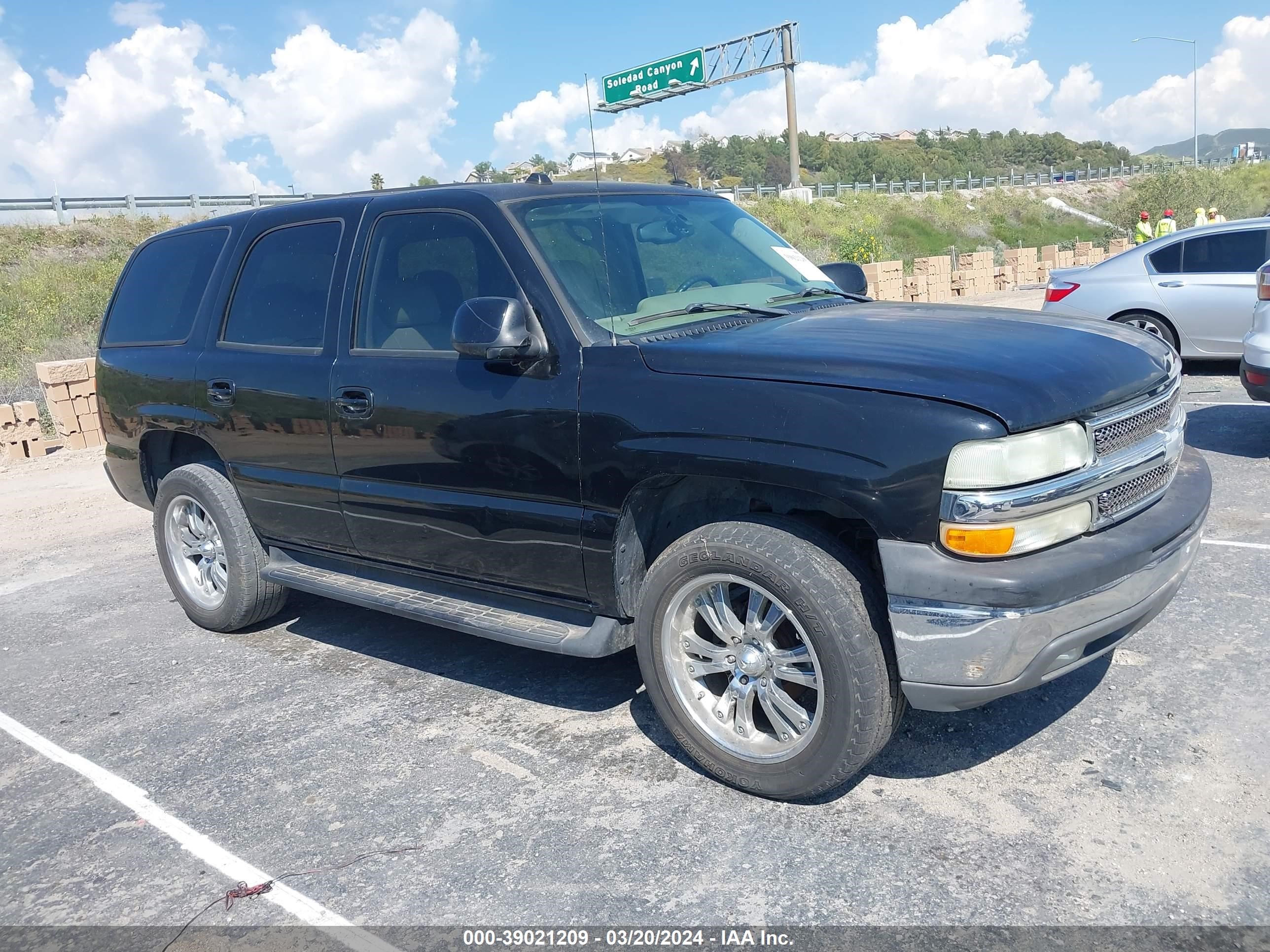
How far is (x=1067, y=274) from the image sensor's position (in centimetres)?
1148

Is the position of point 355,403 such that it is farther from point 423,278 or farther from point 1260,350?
point 1260,350

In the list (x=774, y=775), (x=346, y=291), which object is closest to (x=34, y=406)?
(x=346, y=291)

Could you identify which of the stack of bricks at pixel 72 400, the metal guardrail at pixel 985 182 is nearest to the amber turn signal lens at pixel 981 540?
the stack of bricks at pixel 72 400

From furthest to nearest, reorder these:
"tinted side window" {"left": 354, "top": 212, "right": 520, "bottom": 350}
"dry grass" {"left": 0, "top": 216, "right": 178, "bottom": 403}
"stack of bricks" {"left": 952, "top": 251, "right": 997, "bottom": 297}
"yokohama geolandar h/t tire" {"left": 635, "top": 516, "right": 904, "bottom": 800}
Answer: "stack of bricks" {"left": 952, "top": 251, "right": 997, "bottom": 297} < "dry grass" {"left": 0, "top": 216, "right": 178, "bottom": 403} < "tinted side window" {"left": 354, "top": 212, "right": 520, "bottom": 350} < "yokohama geolandar h/t tire" {"left": 635, "top": 516, "right": 904, "bottom": 800}

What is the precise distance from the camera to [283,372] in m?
4.66

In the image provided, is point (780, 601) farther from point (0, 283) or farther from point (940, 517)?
point (0, 283)

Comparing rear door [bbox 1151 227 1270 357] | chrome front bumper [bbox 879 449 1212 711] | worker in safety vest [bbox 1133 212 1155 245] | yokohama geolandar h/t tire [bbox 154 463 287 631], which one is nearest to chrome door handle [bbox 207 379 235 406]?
yokohama geolandar h/t tire [bbox 154 463 287 631]

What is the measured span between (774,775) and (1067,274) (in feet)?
31.7

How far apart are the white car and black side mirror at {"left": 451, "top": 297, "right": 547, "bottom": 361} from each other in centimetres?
564

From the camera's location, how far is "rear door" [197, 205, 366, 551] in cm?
456

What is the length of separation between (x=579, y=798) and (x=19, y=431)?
9.73 meters

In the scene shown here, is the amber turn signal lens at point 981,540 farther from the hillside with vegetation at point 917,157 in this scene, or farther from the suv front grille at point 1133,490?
the hillside with vegetation at point 917,157

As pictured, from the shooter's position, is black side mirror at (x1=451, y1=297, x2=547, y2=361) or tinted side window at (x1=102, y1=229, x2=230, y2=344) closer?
black side mirror at (x1=451, y1=297, x2=547, y2=361)

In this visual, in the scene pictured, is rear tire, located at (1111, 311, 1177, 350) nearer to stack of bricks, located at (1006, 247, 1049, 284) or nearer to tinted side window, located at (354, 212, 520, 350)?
tinted side window, located at (354, 212, 520, 350)
